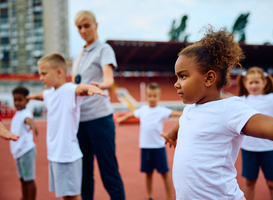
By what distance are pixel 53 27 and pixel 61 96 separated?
51.4 metres

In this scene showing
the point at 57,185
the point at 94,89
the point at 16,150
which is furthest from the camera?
the point at 16,150

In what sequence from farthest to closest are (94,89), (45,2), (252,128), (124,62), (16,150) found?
(45,2) < (124,62) < (16,150) < (94,89) < (252,128)

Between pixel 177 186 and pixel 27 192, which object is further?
pixel 27 192

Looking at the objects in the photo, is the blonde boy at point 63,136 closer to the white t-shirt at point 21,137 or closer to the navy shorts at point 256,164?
the white t-shirt at point 21,137

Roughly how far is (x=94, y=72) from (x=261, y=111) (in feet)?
5.86

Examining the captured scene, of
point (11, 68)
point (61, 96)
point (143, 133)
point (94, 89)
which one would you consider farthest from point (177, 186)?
point (11, 68)

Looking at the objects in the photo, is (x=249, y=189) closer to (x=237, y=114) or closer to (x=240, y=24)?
(x=237, y=114)

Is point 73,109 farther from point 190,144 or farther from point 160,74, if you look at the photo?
point 160,74

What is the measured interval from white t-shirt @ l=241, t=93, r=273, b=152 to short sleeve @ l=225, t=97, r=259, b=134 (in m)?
1.41

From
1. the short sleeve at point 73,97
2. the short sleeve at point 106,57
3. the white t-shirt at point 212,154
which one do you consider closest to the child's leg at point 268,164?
the white t-shirt at point 212,154

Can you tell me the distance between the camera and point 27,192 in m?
2.37

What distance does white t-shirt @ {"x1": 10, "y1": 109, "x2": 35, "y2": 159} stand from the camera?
2.37 m

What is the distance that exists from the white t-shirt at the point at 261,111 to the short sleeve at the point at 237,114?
141 cm

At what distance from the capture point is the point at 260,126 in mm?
859
